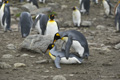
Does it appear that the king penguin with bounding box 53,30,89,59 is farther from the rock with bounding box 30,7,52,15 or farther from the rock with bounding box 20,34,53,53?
the rock with bounding box 30,7,52,15

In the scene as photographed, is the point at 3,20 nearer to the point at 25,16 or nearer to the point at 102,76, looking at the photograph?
the point at 25,16

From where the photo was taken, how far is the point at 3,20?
27.3 feet

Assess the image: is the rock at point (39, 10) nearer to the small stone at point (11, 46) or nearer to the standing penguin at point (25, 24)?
the standing penguin at point (25, 24)

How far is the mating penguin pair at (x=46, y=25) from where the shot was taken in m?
6.85

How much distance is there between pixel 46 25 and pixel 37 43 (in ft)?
5.61

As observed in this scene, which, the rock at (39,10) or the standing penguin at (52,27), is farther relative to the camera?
the rock at (39,10)

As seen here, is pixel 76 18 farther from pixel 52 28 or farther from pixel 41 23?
pixel 52 28

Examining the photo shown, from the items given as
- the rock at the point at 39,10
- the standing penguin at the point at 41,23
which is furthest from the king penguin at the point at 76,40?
the rock at the point at 39,10

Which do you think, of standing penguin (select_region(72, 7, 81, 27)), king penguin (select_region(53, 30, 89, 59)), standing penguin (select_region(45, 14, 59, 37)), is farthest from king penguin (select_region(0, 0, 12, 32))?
king penguin (select_region(53, 30, 89, 59))

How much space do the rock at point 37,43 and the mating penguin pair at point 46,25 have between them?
49.6 inches

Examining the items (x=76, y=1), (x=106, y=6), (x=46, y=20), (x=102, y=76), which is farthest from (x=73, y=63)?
(x=76, y=1)

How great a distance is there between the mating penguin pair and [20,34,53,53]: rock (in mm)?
1259

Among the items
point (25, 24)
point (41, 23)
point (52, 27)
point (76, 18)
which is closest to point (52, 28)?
point (52, 27)

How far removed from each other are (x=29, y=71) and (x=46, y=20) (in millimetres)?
3095
